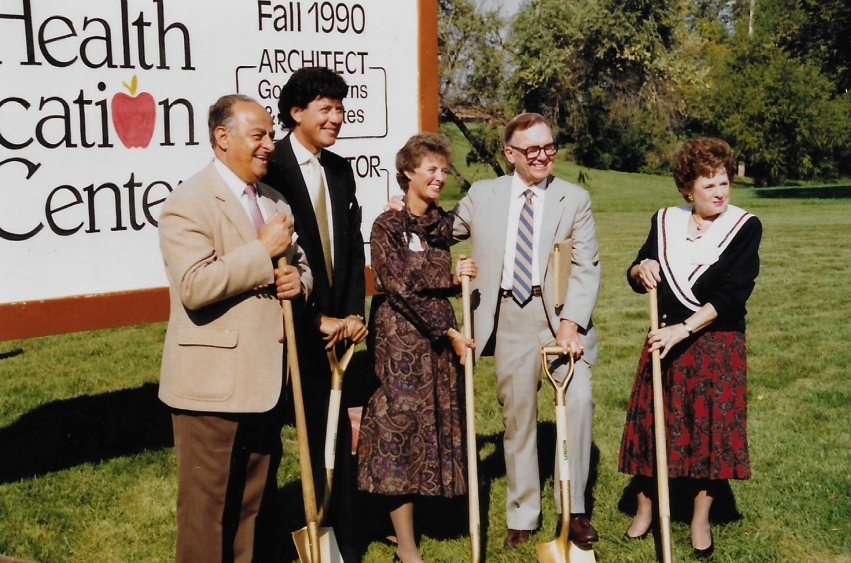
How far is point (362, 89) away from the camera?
19.0ft

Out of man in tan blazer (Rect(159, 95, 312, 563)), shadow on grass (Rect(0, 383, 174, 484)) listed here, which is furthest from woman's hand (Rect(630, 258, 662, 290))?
shadow on grass (Rect(0, 383, 174, 484))

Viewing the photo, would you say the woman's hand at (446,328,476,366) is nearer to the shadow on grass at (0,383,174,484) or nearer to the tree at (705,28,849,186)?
the shadow on grass at (0,383,174,484)

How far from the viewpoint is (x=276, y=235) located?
11.8 ft

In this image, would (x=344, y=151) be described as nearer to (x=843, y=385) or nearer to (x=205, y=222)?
(x=205, y=222)

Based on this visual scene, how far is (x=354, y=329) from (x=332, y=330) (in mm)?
130

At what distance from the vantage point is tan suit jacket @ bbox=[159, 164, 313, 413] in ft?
11.5

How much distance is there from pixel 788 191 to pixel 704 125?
7.35 metres

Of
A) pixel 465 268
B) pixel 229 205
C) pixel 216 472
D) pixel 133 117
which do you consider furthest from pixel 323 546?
pixel 133 117

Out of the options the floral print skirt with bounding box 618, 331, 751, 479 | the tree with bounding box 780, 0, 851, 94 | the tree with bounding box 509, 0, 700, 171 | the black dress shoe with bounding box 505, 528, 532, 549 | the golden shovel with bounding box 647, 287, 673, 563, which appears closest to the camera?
the golden shovel with bounding box 647, 287, 673, 563

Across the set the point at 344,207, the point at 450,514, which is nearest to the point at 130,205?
the point at 344,207

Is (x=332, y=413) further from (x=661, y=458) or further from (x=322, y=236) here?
(x=661, y=458)

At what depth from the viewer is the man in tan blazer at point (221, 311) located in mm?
3514

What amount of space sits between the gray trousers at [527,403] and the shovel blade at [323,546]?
3.38 feet

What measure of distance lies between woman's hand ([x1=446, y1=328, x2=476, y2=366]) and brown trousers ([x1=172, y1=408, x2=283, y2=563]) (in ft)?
3.08
